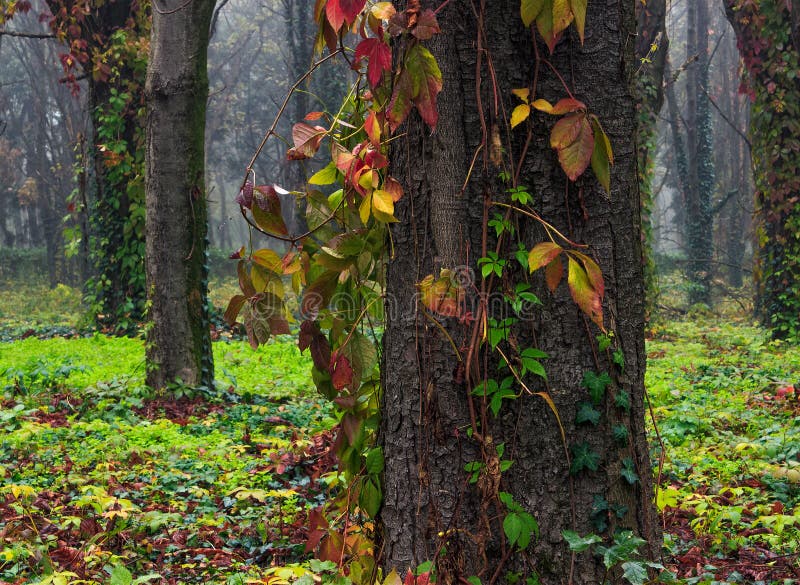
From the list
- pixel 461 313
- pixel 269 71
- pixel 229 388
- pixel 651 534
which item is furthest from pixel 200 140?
pixel 269 71

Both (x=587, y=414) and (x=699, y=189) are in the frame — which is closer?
(x=587, y=414)

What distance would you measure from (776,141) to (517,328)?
9.95 m

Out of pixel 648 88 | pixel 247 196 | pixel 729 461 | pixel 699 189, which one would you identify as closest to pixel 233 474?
pixel 247 196

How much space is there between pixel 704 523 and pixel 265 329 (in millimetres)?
2213

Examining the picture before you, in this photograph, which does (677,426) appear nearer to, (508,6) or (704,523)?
(704,523)

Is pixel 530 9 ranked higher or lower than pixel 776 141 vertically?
lower

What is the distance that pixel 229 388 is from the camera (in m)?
6.93

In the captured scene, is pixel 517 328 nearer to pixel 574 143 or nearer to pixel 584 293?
pixel 584 293

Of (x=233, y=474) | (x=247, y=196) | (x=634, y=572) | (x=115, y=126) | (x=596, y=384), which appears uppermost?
(x=115, y=126)

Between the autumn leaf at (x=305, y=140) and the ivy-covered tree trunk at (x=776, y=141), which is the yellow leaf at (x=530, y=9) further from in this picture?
the ivy-covered tree trunk at (x=776, y=141)

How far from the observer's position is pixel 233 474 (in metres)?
4.39

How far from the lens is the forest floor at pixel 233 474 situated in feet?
9.79

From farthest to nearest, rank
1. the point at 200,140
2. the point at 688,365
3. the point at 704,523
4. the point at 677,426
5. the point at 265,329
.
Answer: the point at 688,365 → the point at 200,140 → the point at 677,426 → the point at 704,523 → the point at 265,329

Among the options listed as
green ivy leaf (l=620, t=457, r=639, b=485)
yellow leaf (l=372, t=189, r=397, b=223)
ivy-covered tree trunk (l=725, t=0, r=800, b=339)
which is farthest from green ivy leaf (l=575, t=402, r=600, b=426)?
ivy-covered tree trunk (l=725, t=0, r=800, b=339)
